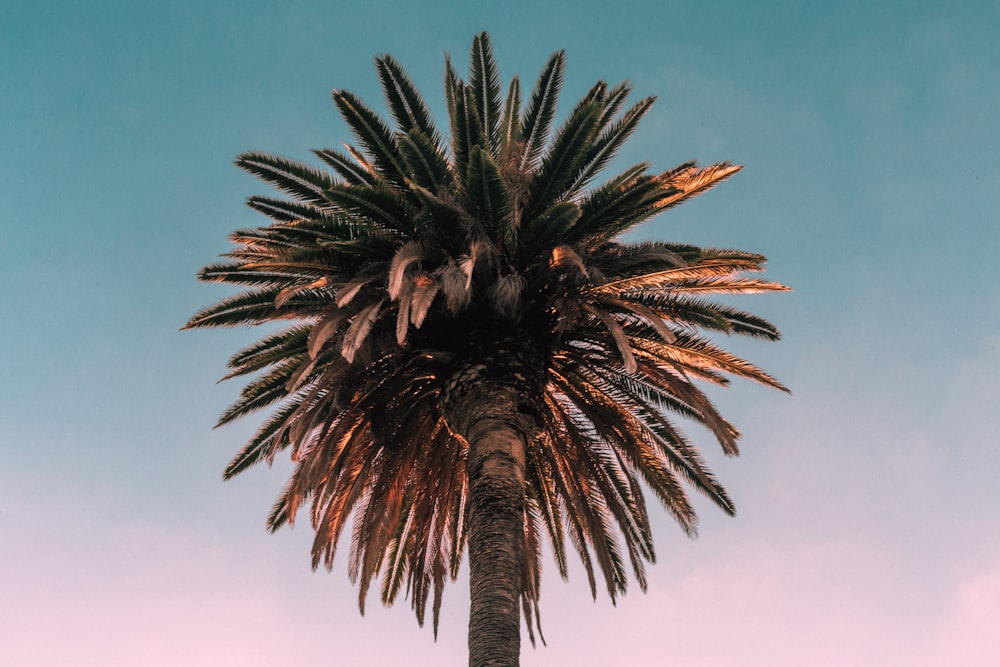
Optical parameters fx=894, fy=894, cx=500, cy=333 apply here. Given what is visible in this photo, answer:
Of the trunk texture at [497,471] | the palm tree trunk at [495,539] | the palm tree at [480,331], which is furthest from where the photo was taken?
the palm tree at [480,331]

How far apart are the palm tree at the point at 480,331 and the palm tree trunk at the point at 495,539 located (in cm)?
3

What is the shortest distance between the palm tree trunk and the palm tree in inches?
1.1

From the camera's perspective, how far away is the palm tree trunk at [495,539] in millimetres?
9547

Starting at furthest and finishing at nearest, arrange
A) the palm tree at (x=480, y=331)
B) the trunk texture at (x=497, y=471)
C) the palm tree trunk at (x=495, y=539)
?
the palm tree at (x=480, y=331), the trunk texture at (x=497, y=471), the palm tree trunk at (x=495, y=539)

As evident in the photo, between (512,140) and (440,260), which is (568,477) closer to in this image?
(440,260)

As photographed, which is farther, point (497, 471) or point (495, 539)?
point (497, 471)

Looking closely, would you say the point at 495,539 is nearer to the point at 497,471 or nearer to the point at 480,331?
the point at 497,471

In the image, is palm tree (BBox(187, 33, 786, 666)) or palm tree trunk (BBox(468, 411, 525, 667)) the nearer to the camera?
palm tree trunk (BBox(468, 411, 525, 667))

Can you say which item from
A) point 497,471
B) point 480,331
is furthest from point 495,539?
point 480,331

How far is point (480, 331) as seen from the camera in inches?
480

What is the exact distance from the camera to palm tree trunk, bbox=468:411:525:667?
9547 millimetres

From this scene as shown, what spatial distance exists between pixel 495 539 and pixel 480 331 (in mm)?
3076

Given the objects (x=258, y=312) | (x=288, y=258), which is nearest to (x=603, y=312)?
(x=288, y=258)

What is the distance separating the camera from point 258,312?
13.6m
